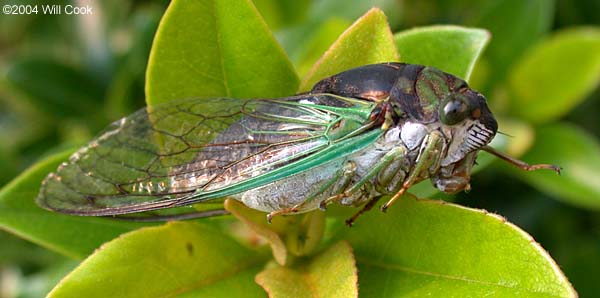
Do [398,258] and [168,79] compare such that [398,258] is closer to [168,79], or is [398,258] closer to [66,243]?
[168,79]

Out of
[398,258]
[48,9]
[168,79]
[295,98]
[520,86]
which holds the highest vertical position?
[48,9]

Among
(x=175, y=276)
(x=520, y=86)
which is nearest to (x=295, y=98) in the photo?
(x=175, y=276)

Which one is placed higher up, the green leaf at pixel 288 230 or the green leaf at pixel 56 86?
the green leaf at pixel 56 86

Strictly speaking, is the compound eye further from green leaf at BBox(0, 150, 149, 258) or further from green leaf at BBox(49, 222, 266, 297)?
green leaf at BBox(0, 150, 149, 258)

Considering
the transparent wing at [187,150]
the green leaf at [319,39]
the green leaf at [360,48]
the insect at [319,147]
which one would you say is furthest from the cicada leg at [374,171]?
the green leaf at [319,39]
